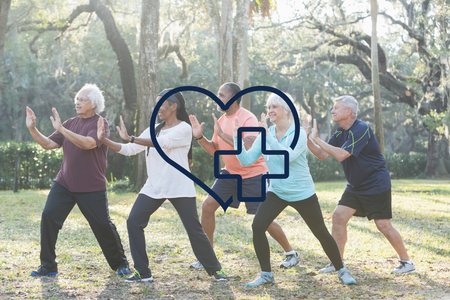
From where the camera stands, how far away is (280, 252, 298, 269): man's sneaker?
548cm

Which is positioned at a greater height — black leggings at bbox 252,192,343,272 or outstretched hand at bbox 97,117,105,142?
outstretched hand at bbox 97,117,105,142

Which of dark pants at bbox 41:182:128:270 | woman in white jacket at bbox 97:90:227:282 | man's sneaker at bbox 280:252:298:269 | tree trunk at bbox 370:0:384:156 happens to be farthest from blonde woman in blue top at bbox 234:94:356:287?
tree trunk at bbox 370:0:384:156

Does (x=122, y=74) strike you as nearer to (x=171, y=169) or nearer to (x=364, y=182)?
(x=171, y=169)

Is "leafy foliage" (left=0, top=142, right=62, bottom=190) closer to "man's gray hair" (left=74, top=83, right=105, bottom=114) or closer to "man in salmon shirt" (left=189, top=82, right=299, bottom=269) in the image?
"man's gray hair" (left=74, top=83, right=105, bottom=114)

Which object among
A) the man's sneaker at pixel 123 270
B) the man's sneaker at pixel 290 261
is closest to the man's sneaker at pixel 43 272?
the man's sneaker at pixel 123 270

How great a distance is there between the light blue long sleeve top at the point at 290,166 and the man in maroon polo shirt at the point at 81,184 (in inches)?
61.2

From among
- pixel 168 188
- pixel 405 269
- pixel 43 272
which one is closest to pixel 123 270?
pixel 43 272

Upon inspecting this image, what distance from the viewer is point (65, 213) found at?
16.1 feet

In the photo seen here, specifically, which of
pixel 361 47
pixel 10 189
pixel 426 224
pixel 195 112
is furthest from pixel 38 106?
pixel 426 224

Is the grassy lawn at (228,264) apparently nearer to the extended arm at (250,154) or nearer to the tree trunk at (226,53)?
the extended arm at (250,154)

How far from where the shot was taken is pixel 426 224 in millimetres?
8906

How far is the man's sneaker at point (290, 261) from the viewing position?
216 inches

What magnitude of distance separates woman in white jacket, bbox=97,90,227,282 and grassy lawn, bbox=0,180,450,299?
0.33 m

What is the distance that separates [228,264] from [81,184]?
203 cm
